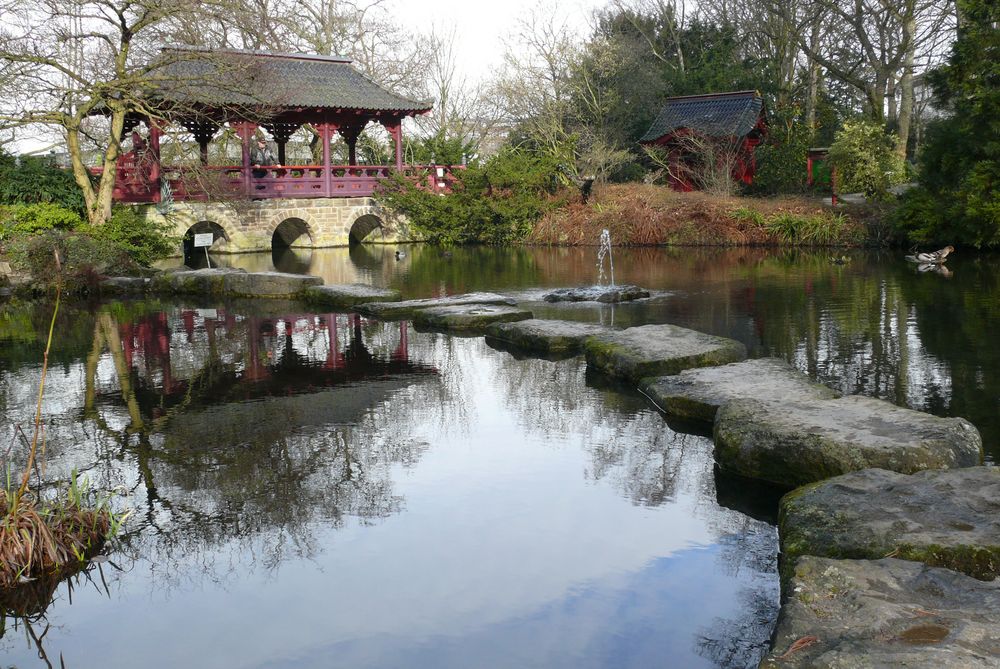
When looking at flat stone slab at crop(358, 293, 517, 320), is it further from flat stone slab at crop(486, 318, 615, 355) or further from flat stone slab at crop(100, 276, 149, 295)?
flat stone slab at crop(100, 276, 149, 295)

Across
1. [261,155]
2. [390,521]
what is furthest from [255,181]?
[390,521]

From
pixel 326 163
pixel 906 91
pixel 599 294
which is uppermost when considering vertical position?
pixel 906 91

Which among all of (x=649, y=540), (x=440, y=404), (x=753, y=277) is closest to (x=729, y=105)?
(x=753, y=277)

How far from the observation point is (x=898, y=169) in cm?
2425

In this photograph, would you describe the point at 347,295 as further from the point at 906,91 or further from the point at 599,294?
the point at 906,91

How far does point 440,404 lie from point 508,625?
3.62 meters

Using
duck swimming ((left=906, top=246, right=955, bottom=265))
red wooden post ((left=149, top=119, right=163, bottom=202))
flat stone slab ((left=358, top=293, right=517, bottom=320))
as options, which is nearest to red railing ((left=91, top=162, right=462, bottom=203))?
red wooden post ((left=149, top=119, right=163, bottom=202))

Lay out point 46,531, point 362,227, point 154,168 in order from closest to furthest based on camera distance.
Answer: point 46,531 → point 154,168 → point 362,227

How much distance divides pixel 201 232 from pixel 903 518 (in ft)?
77.5

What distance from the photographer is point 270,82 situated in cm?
2367

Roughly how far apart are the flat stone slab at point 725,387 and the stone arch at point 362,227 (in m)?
22.5

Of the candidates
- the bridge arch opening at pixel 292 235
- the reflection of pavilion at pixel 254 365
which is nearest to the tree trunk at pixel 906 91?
the bridge arch opening at pixel 292 235

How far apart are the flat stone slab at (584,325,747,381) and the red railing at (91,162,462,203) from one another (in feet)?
50.1

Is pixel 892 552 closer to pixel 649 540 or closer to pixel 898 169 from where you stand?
pixel 649 540
